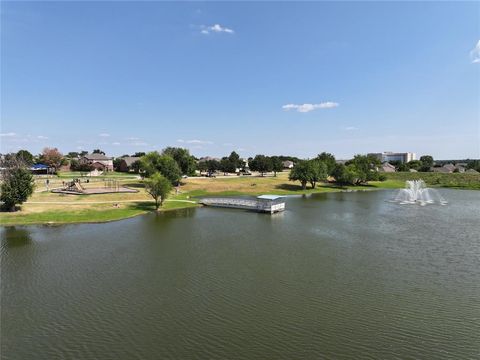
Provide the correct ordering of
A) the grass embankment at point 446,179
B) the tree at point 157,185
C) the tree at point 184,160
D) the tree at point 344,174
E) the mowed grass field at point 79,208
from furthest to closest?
the grass embankment at point 446,179 < the tree at point 344,174 < the tree at point 184,160 < the tree at point 157,185 < the mowed grass field at point 79,208

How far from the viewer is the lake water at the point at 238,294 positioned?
51.8 ft

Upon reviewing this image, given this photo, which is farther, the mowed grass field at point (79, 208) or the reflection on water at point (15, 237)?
the mowed grass field at point (79, 208)

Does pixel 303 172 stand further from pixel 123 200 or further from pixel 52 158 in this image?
pixel 52 158

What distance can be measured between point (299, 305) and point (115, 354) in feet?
36.5

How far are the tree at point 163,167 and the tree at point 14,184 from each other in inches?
1194

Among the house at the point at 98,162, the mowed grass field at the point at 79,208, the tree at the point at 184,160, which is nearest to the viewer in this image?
the mowed grass field at the point at 79,208

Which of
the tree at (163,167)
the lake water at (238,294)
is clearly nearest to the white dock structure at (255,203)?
the lake water at (238,294)

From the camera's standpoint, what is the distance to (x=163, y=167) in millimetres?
84500

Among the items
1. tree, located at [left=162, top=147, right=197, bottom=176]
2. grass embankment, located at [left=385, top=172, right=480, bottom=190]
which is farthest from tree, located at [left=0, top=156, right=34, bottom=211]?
grass embankment, located at [left=385, top=172, right=480, bottom=190]

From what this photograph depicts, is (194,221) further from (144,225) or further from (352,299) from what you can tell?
(352,299)

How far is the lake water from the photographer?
15.8 metres

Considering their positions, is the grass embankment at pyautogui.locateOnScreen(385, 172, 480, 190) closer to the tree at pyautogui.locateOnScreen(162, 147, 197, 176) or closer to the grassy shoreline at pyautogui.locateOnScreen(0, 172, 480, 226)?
the grassy shoreline at pyautogui.locateOnScreen(0, 172, 480, 226)

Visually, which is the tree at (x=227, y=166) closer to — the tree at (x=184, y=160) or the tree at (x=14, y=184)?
the tree at (x=184, y=160)

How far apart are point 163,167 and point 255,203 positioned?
34.2 meters
